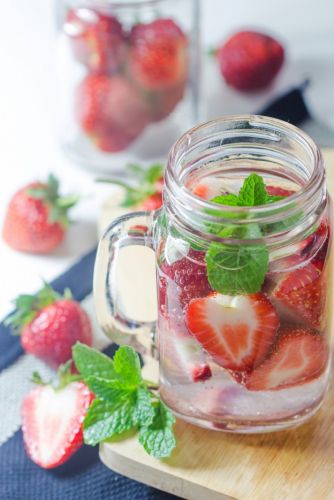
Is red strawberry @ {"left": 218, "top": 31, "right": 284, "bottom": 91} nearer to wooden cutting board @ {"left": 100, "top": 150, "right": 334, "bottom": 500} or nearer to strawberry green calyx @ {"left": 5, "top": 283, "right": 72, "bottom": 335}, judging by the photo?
strawberry green calyx @ {"left": 5, "top": 283, "right": 72, "bottom": 335}

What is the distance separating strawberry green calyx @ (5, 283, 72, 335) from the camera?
4.72 feet

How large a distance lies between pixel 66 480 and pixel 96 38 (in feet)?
2.29

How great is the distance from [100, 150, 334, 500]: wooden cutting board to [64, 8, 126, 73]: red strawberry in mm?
673

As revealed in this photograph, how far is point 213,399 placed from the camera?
1.18 metres

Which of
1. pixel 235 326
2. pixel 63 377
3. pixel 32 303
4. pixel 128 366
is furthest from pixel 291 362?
pixel 32 303

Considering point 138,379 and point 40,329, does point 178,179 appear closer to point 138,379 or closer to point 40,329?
point 138,379

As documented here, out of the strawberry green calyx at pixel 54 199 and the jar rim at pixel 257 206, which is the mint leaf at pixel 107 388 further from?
the strawberry green calyx at pixel 54 199

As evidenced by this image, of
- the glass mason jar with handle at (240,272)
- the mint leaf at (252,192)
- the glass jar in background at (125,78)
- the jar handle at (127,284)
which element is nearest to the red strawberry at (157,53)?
the glass jar in background at (125,78)

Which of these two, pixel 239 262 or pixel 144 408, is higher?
pixel 239 262

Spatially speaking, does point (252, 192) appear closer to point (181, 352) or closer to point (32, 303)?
point (181, 352)

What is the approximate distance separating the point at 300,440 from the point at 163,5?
761 millimetres

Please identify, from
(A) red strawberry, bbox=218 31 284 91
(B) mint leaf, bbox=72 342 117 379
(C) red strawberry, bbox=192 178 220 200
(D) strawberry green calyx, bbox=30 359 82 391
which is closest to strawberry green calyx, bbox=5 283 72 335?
(D) strawberry green calyx, bbox=30 359 82 391

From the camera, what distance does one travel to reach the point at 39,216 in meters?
1.59

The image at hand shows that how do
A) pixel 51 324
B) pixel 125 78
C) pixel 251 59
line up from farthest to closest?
pixel 251 59, pixel 125 78, pixel 51 324
